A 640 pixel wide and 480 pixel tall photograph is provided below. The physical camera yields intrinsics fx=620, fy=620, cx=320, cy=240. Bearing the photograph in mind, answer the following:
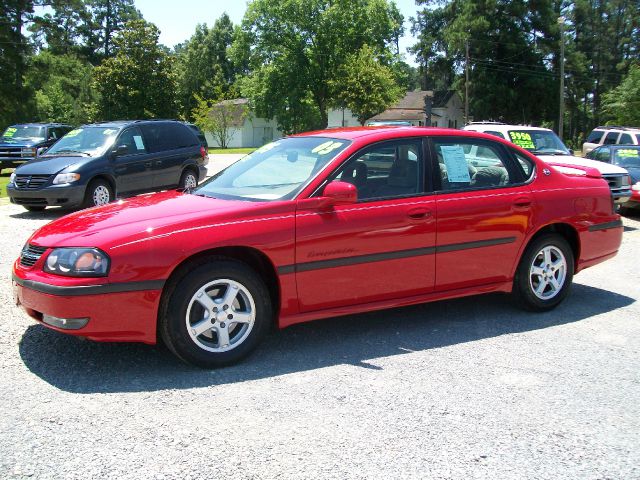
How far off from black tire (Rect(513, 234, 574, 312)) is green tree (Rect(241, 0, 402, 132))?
1926 inches

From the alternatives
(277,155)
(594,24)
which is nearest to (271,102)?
(594,24)

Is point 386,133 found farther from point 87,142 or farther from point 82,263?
point 87,142

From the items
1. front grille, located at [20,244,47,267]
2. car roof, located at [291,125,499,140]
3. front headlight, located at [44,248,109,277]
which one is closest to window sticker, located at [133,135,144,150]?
car roof, located at [291,125,499,140]

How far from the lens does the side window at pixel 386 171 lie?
479 cm

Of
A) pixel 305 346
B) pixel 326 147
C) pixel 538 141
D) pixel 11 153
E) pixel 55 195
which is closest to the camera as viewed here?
pixel 305 346

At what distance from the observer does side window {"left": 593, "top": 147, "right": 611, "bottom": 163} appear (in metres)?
14.8

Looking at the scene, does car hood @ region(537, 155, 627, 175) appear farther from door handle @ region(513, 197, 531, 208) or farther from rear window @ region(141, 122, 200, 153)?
rear window @ region(141, 122, 200, 153)

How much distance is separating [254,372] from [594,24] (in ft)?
257

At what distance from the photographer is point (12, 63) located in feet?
135

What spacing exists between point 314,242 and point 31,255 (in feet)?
6.41

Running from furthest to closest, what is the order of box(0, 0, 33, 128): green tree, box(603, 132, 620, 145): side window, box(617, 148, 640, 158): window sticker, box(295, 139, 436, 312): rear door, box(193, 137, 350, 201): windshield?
box(0, 0, 33, 128): green tree, box(603, 132, 620, 145): side window, box(617, 148, 640, 158): window sticker, box(193, 137, 350, 201): windshield, box(295, 139, 436, 312): rear door

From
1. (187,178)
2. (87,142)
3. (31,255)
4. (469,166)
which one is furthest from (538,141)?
(31,255)

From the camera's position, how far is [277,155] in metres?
5.25

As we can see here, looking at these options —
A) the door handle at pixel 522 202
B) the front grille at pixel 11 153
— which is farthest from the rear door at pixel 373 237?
the front grille at pixel 11 153
